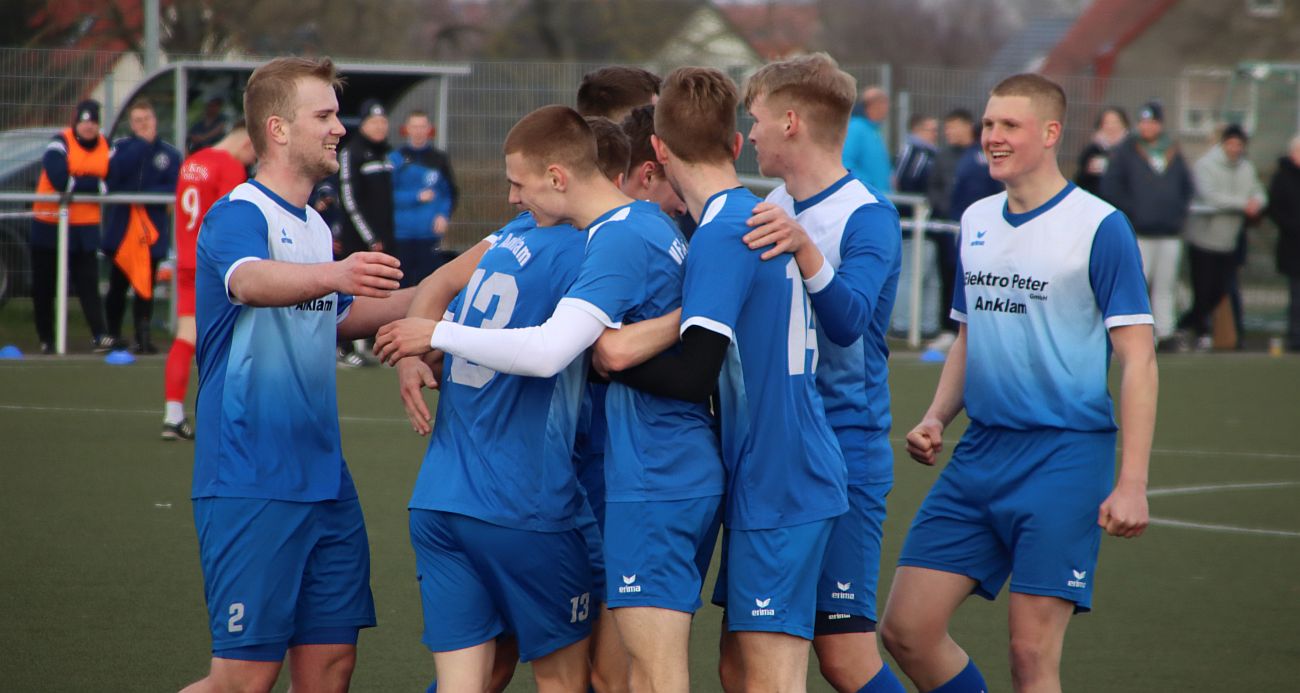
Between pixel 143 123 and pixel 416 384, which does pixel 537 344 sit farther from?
pixel 143 123

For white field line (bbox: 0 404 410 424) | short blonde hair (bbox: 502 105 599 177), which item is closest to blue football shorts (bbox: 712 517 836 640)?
short blonde hair (bbox: 502 105 599 177)

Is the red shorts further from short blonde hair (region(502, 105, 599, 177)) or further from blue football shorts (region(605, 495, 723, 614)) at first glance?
blue football shorts (region(605, 495, 723, 614))

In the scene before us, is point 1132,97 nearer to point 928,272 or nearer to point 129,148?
point 928,272

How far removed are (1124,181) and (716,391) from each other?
43.6 feet

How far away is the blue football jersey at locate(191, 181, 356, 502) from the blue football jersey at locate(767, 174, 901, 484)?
1353mm

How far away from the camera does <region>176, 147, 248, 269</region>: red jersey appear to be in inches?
366

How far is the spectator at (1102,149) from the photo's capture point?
16688 mm

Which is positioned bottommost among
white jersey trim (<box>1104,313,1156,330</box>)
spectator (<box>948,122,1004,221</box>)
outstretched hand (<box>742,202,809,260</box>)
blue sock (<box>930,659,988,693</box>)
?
blue sock (<box>930,659,988,693</box>)

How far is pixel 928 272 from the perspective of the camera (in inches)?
671

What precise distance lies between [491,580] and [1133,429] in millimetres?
1769

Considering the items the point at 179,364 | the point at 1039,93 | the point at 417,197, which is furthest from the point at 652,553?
the point at 417,197

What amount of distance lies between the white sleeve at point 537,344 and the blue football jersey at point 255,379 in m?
0.52

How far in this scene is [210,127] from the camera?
15719mm

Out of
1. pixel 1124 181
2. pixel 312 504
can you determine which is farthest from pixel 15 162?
pixel 312 504
